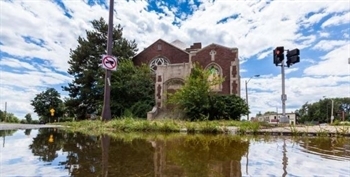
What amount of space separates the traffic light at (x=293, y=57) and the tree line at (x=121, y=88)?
21.8 feet

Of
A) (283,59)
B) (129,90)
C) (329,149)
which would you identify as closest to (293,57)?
(283,59)

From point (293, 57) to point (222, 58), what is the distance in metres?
12.9

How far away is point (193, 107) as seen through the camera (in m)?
18.3

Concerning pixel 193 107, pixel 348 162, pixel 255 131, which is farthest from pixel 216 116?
pixel 348 162

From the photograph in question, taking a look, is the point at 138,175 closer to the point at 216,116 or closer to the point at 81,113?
the point at 216,116

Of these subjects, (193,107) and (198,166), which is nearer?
(198,166)

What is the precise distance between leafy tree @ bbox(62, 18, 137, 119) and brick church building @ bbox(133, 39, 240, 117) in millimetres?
2739

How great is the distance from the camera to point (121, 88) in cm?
2345

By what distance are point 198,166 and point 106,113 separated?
12946mm

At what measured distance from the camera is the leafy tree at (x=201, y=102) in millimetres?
18359

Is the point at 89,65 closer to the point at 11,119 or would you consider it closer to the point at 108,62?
the point at 108,62

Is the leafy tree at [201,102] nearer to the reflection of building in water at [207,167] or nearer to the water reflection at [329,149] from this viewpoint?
the water reflection at [329,149]

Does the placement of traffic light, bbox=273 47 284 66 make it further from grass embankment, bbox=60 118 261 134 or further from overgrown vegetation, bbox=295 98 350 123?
overgrown vegetation, bbox=295 98 350 123

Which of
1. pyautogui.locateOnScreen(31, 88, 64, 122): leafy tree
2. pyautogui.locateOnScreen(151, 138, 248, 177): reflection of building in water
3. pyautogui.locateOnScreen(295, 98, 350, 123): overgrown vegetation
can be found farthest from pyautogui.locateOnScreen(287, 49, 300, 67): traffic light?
pyautogui.locateOnScreen(295, 98, 350, 123): overgrown vegetation
